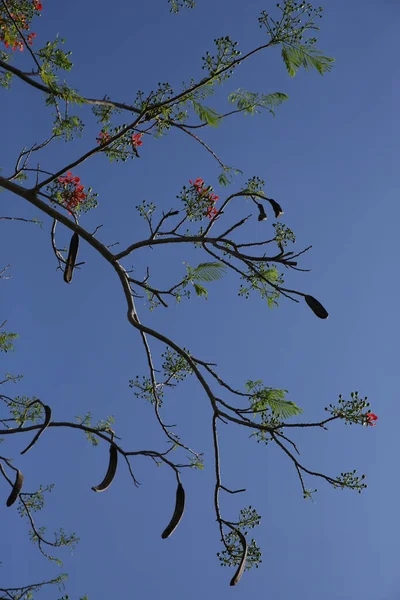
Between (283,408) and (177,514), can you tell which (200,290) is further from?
(177,514)

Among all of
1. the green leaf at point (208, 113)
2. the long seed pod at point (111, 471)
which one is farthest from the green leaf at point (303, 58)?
the long seed pod at point (111, 471)

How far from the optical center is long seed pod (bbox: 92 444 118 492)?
11.6 ft

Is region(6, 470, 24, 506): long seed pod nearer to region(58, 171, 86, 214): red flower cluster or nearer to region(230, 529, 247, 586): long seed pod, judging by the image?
region(230, 529, 247, 586): long seed pod

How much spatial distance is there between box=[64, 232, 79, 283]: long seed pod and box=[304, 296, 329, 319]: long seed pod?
156 centimetres

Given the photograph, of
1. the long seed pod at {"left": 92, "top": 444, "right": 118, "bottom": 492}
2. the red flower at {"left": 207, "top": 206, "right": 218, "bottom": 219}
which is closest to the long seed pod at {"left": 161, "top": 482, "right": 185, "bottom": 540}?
the long seed pod at {"left": 92, "top": 444, "right": 118, "bottom": 492}

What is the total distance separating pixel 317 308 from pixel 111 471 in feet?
5.07

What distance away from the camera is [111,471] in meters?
3.74

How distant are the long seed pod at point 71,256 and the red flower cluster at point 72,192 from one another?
3.06 feet

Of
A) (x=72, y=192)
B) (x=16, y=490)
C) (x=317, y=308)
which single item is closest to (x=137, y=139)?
(x=72, y=192)

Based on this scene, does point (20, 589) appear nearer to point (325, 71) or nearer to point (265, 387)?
point (265, 387)

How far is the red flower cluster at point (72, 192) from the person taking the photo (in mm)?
5004

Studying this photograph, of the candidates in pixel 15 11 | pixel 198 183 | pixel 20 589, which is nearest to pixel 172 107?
pixel 198 183

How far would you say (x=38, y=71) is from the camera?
4.30 meters

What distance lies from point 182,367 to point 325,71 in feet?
7.80
